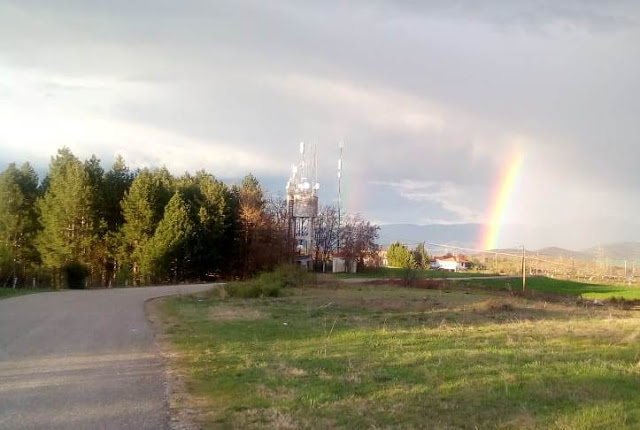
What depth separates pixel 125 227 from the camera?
211ft

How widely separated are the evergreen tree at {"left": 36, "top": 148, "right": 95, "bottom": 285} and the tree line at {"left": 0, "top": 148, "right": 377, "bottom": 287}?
0.31 feet

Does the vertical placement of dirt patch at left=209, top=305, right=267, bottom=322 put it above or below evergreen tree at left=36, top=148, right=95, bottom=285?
below

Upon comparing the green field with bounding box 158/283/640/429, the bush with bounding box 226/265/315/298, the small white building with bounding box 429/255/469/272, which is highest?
the small white building with bounding box 429/255/469/272

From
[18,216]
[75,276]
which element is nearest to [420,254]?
[18,216]

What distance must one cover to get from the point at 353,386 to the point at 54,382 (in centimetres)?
482

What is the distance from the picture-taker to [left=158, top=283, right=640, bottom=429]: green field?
806 cm

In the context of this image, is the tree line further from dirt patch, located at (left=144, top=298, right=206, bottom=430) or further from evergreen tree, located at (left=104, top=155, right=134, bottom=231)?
dirt patch, located at (left=144, top=298, right=206, bottom=430)

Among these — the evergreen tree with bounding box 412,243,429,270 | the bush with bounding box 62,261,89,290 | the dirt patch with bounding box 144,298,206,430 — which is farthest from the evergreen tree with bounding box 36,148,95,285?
the evergreen tree with bounding box 412,243,429,270

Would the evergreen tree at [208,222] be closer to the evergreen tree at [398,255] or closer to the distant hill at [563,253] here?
the evergreen tree at [398,255]

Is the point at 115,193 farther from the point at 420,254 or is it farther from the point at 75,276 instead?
the point at 420,254

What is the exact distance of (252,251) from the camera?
71.6 meters

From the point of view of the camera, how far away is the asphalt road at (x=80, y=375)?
26.7 ft

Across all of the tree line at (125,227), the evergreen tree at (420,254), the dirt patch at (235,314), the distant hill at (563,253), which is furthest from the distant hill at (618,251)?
the dirt patch at (235,314)

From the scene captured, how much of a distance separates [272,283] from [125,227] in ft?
99.6
